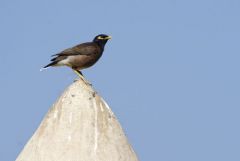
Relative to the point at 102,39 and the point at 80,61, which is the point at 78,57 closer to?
the point at 80,61

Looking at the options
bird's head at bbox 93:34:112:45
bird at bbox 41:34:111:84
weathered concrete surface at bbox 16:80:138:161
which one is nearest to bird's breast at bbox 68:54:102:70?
bird at bbox 41:34:111:84

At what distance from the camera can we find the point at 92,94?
10.8m

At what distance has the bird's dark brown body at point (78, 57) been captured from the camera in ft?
47.3

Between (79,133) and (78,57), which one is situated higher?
(78,57)

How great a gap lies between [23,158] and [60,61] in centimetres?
440

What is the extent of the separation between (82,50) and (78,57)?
301mm

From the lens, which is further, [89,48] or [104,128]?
[89,48]

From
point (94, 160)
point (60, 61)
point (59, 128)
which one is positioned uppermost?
point (60, 61)

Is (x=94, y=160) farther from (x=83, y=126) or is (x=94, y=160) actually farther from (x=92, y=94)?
(x=92, y=94)

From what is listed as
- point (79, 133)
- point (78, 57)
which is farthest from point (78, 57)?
point (79, 133)

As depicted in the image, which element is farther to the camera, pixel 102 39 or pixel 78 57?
pixel 102 39

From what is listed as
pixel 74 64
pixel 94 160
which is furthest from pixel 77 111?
pixel 74 64

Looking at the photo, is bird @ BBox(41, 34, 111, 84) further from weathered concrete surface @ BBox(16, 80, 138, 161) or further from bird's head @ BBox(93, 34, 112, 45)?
weathered concrete surface @ BBox(16, 80, 138, 161)

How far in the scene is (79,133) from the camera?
1016 cm
